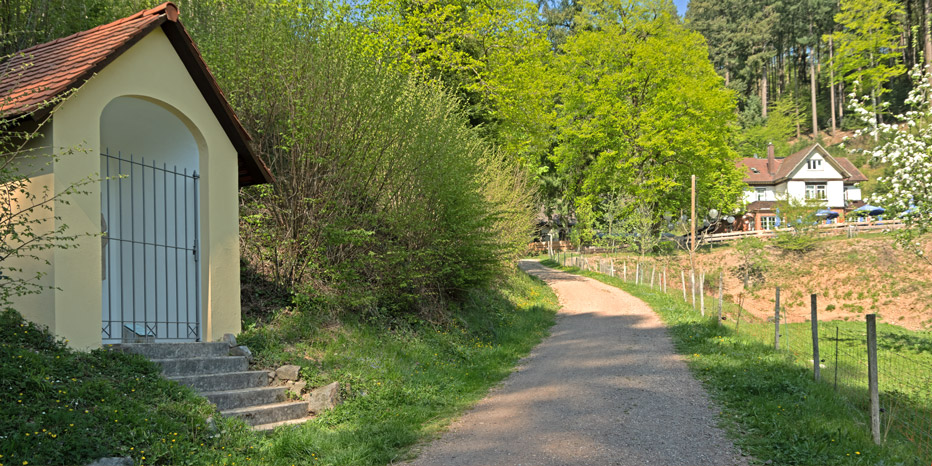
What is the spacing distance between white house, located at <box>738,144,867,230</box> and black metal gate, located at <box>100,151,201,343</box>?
192 feet

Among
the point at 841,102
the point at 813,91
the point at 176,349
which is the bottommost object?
the point at 176,349

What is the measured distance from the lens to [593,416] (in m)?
7.68

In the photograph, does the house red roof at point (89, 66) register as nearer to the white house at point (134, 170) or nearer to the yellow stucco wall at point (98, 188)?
the white house at point (134, 170)

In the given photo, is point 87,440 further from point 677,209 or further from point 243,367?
point 677,209

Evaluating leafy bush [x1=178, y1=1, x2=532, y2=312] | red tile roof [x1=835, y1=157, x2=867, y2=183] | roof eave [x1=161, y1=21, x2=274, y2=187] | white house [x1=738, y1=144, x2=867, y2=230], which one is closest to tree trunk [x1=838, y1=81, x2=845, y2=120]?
red tile roof [x1=835, y1=157, x2=867, y2=183]

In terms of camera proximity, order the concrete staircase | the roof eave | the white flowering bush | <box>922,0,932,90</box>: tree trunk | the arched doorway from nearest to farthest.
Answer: the concrete staircase → the roof eave → the arched doorway → the white flowering bush → <box>922,0,932,90</box>: tree trunk

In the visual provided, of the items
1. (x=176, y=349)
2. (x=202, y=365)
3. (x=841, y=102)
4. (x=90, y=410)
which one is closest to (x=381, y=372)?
(x=202, y=365)

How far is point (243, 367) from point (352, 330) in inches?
109

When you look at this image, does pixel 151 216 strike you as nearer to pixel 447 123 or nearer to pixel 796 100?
pixel 447 123

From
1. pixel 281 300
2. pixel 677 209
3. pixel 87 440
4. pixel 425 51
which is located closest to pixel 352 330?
pixel 281 300

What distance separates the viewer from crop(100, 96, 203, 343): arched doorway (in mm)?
9086

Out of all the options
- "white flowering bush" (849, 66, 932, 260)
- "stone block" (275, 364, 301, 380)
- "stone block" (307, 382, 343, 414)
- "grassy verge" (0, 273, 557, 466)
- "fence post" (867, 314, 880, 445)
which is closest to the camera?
"grassy verge" (0, 273, 557, 466)

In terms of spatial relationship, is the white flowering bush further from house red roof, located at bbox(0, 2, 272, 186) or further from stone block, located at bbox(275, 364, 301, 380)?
house red roof, located at bbox(0, 2, 272, 186)

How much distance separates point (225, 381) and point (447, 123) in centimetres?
844
